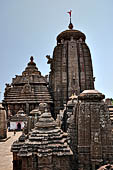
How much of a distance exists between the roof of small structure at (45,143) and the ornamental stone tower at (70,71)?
22.3 meters

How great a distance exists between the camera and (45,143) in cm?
834

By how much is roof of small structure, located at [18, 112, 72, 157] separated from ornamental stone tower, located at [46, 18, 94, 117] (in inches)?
878

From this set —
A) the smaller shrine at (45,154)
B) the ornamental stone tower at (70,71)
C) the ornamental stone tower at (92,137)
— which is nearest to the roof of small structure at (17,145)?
the smaller shrine at (45,154)

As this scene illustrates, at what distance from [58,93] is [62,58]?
7385mm

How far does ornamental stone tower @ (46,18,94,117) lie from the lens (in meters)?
31.8

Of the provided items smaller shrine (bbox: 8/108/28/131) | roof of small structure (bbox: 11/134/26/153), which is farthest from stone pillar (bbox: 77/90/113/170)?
smaller shrine (bbox: 8/108/28/131)

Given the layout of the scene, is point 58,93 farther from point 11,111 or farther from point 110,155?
point 110,155

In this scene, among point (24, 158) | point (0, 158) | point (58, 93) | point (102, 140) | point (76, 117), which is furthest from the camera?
point (58, 93)

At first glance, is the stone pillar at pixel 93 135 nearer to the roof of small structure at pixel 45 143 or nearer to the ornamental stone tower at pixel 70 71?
the roof of small structure at pixel 45 143

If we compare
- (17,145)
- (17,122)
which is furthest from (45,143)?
(17,122)

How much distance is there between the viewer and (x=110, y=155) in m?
8.63

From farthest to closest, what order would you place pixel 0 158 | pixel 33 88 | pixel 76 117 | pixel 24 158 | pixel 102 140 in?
pixel 33 88 → pixel 0 158 → pixel 76 117 → pixel 102 140 → pixel 24 158

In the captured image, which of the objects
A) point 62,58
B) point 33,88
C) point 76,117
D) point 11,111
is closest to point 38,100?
point 33,88

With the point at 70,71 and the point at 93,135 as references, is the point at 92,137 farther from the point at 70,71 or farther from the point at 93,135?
the point at 70,71
